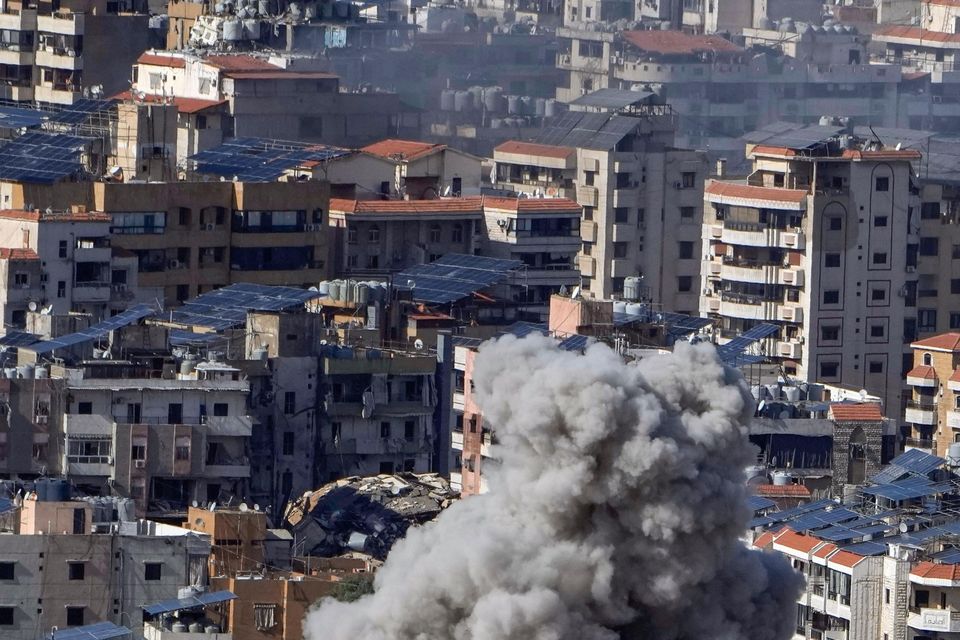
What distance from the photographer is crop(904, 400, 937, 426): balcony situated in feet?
348

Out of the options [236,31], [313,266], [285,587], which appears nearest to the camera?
[285,587]

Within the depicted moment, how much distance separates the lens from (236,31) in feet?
461

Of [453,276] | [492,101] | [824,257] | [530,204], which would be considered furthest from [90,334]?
[492,101]

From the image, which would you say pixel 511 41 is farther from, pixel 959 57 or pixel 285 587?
pixel 285 587

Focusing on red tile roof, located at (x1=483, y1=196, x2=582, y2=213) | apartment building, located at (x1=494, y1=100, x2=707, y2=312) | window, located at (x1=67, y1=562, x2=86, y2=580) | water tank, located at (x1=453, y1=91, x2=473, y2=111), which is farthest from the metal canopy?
water tank, located at (x1=453, y1=91, x2=473, y2=111)

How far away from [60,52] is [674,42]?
4098 cm

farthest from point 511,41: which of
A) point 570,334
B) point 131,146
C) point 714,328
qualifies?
point 570,334

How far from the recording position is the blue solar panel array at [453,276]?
358ft

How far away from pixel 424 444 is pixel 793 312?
67.3 ft

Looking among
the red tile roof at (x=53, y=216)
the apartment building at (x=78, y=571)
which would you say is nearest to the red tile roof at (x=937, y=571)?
the apartment building at (x=78, y=571)

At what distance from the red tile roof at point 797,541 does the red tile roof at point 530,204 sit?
37.6 meters

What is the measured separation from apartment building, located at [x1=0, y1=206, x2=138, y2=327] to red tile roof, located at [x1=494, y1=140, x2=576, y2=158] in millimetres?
25784

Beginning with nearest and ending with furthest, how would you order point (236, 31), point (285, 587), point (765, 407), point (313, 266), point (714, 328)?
point (285, 587), point (765, 407), point (714, 328), point (313, 266), point (236, 31)

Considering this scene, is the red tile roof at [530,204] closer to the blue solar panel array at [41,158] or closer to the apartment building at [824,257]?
the apartment building at [824,257]
